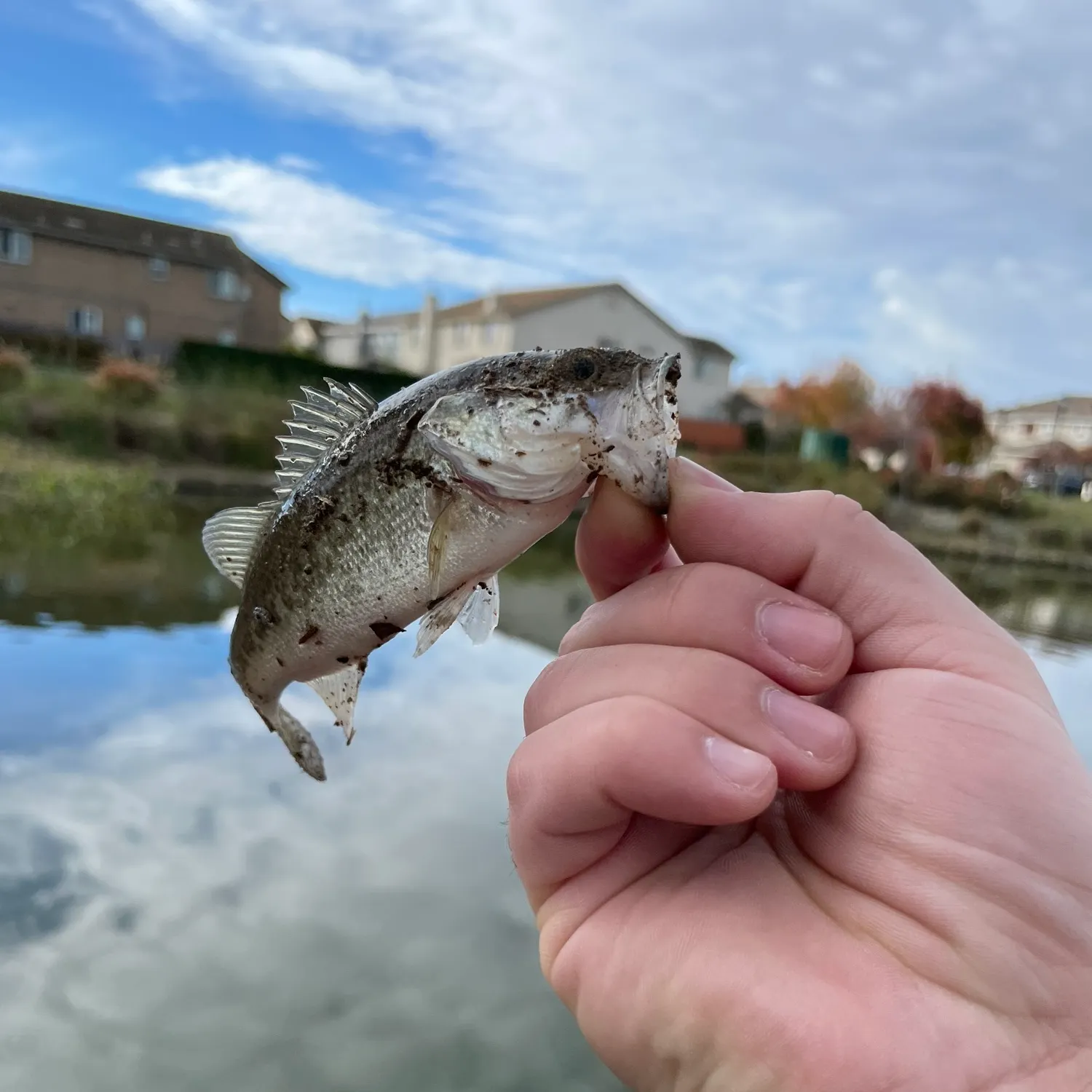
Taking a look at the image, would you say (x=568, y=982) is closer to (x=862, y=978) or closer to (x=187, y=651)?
(x=862, y=978)

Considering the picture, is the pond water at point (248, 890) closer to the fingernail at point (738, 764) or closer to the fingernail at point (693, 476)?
the fingernail at point (738, 764)

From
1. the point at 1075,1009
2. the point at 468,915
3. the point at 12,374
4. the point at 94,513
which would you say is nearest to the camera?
the point at 1075,1009

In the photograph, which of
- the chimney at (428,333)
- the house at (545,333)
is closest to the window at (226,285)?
the house at (545,333)

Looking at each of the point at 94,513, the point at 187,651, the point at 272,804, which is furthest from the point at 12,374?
Result: the point at 272,804

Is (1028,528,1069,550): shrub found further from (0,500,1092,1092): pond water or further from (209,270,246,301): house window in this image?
(209,270,246,301): house window

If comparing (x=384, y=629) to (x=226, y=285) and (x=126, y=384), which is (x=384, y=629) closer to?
(x=126, y=384)

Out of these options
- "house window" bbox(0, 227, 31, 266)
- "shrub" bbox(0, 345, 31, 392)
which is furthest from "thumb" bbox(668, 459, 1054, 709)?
"house window" bbox(0, 227, 31, 266)

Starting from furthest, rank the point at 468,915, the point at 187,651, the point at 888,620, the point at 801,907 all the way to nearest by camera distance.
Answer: the point at 187,651, the point at 468,915, the point at 888,620, the point at 801,907
